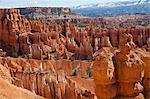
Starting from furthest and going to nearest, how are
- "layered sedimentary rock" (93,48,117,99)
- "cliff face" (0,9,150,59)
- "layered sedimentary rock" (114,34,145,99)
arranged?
"cliff face" (0,9,150,59)
"layered sedimentary rock" (114,34,145,99)
"layered sedimentary rock" (93,48,117,99)

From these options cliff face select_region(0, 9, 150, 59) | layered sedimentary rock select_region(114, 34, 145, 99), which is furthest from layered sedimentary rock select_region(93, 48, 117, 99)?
cliff face select_region(0, 9, 150, 59)

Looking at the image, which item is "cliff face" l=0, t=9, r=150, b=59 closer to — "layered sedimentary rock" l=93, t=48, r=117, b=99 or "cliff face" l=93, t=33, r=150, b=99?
"cliff face" l=93, t=33, r=150, b=99

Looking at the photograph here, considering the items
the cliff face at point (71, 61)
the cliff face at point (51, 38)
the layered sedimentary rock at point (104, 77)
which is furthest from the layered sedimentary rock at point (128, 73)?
the cliff face at point (51, 38)

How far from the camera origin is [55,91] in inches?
1507

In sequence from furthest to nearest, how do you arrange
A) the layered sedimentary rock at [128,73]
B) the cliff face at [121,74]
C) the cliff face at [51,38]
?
the cliff face at [51,38]
the layered sedimentary rock at [128,73]
the cliff face at [121,74]

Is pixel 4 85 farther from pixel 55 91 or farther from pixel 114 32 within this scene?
pixel 114 32

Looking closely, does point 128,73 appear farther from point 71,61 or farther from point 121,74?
point 71,61

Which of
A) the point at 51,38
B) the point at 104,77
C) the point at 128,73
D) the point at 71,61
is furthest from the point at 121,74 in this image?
the point at 51,38

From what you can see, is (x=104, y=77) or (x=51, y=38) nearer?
(x=104, y=77)

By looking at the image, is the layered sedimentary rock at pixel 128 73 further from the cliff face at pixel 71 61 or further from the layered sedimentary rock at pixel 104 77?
the layered sedimentary rock at pixel 104 77

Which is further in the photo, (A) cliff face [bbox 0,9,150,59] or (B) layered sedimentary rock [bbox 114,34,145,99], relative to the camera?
(A) cliff face [bbox 0,9,150,59]

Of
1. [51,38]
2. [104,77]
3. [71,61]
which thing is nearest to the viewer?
[104,77]

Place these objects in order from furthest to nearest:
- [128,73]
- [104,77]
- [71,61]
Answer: [71,61], [128,73], [104,77]

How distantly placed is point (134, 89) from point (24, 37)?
189ft
